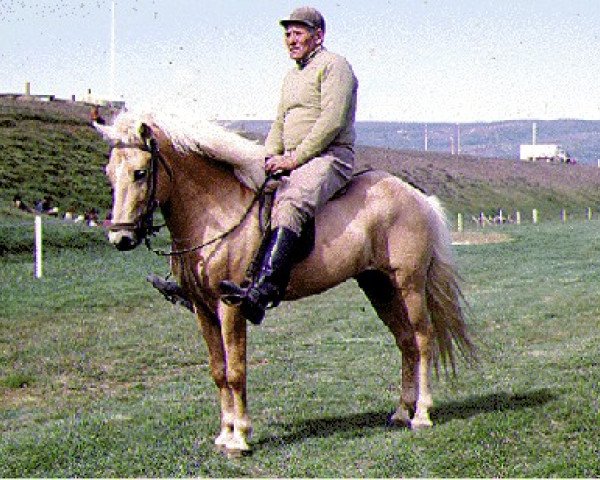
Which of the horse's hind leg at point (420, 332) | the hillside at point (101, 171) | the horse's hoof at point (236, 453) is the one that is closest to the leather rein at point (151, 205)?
the horse's hoof at point (236, 453)

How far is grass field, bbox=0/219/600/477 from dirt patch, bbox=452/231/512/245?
16016mm

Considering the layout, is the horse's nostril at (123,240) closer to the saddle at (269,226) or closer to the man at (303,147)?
the man at (303,147)

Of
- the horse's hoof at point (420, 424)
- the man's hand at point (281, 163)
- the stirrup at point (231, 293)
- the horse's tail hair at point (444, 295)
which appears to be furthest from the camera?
the horse's tail hair at point (444, 295)

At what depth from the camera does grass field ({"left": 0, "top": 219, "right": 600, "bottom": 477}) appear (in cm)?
790

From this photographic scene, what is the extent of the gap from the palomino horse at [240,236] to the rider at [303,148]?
21 cm

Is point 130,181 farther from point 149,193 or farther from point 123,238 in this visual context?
point 123,238

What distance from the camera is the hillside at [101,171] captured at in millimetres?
57750

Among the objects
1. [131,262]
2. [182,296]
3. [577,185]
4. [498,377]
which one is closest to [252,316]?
[182,296]

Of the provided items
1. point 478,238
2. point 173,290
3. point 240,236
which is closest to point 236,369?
point 173,290

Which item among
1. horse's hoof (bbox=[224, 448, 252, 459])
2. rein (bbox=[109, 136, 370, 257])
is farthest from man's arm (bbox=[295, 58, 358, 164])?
horse's hoof (bbox=[224, 448, 252, 459])

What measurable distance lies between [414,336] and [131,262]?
22255mm

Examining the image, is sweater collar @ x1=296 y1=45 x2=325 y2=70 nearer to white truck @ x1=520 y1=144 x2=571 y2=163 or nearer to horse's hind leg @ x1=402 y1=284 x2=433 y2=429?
horse's hind leg @ x1=402 y1=284 x2=433 y2=429

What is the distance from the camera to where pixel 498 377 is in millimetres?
11266

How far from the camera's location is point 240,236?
815 centimetres
